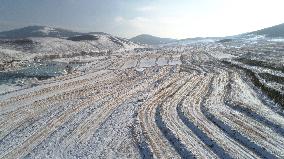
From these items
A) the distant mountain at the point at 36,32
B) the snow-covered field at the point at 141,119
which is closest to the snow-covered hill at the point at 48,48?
the snow-covered field at the point at 141,119

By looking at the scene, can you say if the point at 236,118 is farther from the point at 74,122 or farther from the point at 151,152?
the point at 74,122

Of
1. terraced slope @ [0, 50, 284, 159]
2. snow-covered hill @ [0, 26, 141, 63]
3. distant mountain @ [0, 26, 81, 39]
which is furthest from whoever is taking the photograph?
distant mountain @ [0, 26, 81, 39]

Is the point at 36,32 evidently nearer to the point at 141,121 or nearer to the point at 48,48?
the point at 48,48

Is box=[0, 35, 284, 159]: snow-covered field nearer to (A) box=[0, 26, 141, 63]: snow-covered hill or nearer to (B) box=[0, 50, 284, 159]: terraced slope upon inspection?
(B) box=[0, 50, 284, 159]: terraced slope

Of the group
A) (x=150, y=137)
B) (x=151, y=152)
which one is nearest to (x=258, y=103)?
(x=150, y=137)

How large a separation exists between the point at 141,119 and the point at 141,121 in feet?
1.40

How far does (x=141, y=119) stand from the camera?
22.0 meters

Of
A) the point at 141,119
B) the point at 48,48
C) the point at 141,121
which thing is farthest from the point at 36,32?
the point at 141,121

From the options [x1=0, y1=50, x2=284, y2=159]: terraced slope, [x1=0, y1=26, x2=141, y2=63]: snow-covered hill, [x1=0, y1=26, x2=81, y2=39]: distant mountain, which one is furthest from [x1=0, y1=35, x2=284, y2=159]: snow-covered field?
[x1=0, y1=26, x2=81, y2=39]: distant mountain

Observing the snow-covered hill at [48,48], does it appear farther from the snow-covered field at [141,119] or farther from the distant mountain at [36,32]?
the distant mountain at [36,32]

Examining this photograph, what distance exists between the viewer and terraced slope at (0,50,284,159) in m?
17.0

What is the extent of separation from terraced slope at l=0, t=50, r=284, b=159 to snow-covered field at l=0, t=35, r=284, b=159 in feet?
0.13

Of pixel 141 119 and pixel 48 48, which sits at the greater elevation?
pixel 141 119

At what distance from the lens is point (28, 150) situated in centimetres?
1736
